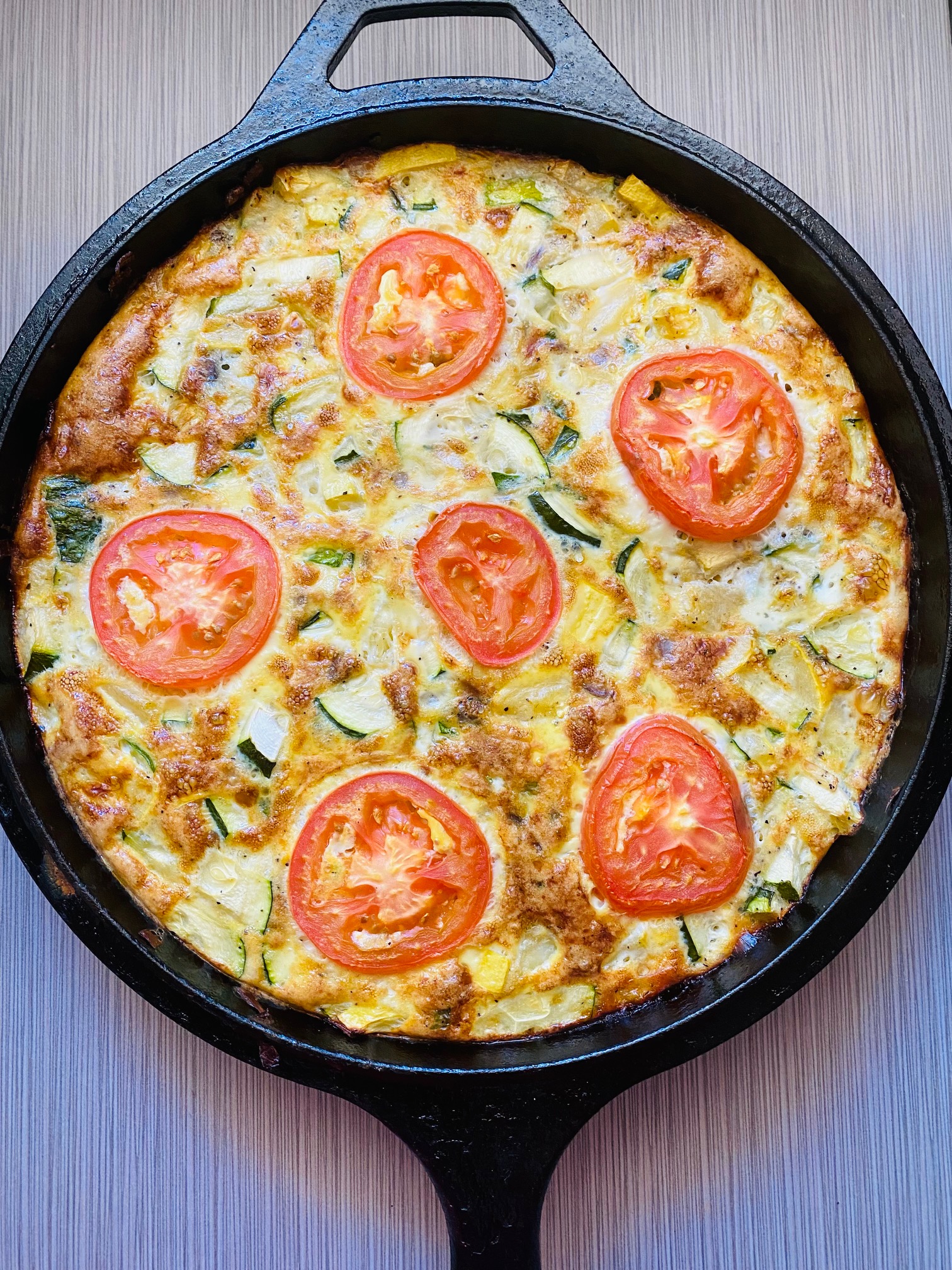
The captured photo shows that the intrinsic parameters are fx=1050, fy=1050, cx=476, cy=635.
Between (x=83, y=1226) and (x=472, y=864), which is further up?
(x=472, y=864)

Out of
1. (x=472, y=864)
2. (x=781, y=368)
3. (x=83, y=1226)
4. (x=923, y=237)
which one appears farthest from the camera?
(x=923, y=237)

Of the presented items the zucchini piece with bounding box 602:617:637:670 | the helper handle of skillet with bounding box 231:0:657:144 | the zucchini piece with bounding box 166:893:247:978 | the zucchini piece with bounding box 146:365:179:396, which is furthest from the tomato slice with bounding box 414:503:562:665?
the helper handle of skillet with bounding box 231:0:657:144

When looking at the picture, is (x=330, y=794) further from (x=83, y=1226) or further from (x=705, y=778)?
(x=83, y=1226)

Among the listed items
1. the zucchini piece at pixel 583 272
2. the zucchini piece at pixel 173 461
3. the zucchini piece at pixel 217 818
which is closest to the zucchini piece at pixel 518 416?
the zucchini piece at pixel 583 272

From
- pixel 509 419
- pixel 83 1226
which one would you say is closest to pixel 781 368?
pixel 509 419

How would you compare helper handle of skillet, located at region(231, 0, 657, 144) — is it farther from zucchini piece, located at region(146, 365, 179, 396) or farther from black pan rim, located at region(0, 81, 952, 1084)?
zucchini piece, located at region(146, 365, 179, 396)

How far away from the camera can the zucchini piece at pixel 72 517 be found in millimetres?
2707

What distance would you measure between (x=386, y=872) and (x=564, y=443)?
3.82ft

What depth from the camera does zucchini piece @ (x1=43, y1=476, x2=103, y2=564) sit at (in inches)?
107

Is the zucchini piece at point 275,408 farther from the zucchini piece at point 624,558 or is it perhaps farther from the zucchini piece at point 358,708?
the zucchini piece at point 624,558

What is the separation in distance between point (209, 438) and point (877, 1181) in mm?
2833

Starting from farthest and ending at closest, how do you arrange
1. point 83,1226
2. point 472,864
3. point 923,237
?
1. point 923,237
2. point 83,1226
3. point 472,864

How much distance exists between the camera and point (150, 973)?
2.64 meters

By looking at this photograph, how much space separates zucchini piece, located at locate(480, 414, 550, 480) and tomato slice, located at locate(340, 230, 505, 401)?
15cm
